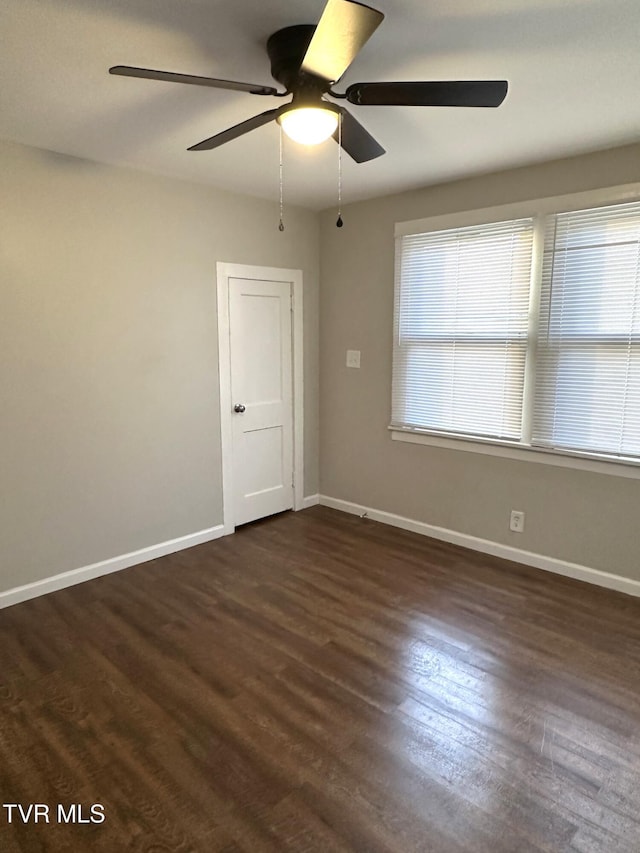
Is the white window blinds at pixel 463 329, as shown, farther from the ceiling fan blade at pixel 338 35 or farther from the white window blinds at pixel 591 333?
the ceiling fan blade at pixel 338 35

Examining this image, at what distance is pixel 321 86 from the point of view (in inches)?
66.8

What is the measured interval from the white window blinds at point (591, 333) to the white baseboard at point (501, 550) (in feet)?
2.47

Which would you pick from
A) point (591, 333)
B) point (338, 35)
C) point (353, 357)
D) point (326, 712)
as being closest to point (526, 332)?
point (591, 333)

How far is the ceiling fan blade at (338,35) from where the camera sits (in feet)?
4.16

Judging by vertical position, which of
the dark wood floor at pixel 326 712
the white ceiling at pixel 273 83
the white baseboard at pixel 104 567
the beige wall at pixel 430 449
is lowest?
the dark wood floor at pixel 326 712

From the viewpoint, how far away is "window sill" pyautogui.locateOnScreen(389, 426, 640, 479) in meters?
2.96

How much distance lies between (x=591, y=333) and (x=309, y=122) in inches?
81.1

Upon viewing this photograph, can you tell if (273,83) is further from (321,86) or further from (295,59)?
(321,86)

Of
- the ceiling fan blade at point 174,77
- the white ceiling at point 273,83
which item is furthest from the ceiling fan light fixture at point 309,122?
the white ceiling at point 273,83

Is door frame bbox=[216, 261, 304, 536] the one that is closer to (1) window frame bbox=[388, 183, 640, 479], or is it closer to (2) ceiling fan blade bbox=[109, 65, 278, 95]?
(1) window frame bbox=[388, 183, 640, 479]

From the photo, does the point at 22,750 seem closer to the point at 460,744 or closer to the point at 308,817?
the point at 308,817

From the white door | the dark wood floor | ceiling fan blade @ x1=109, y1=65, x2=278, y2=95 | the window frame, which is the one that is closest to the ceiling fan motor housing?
ceiling fan blade @ x1=109, y1=65, x2=278, y2=95

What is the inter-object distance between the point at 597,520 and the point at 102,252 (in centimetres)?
336

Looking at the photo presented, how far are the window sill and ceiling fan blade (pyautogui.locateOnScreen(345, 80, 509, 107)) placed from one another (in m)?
2.12
